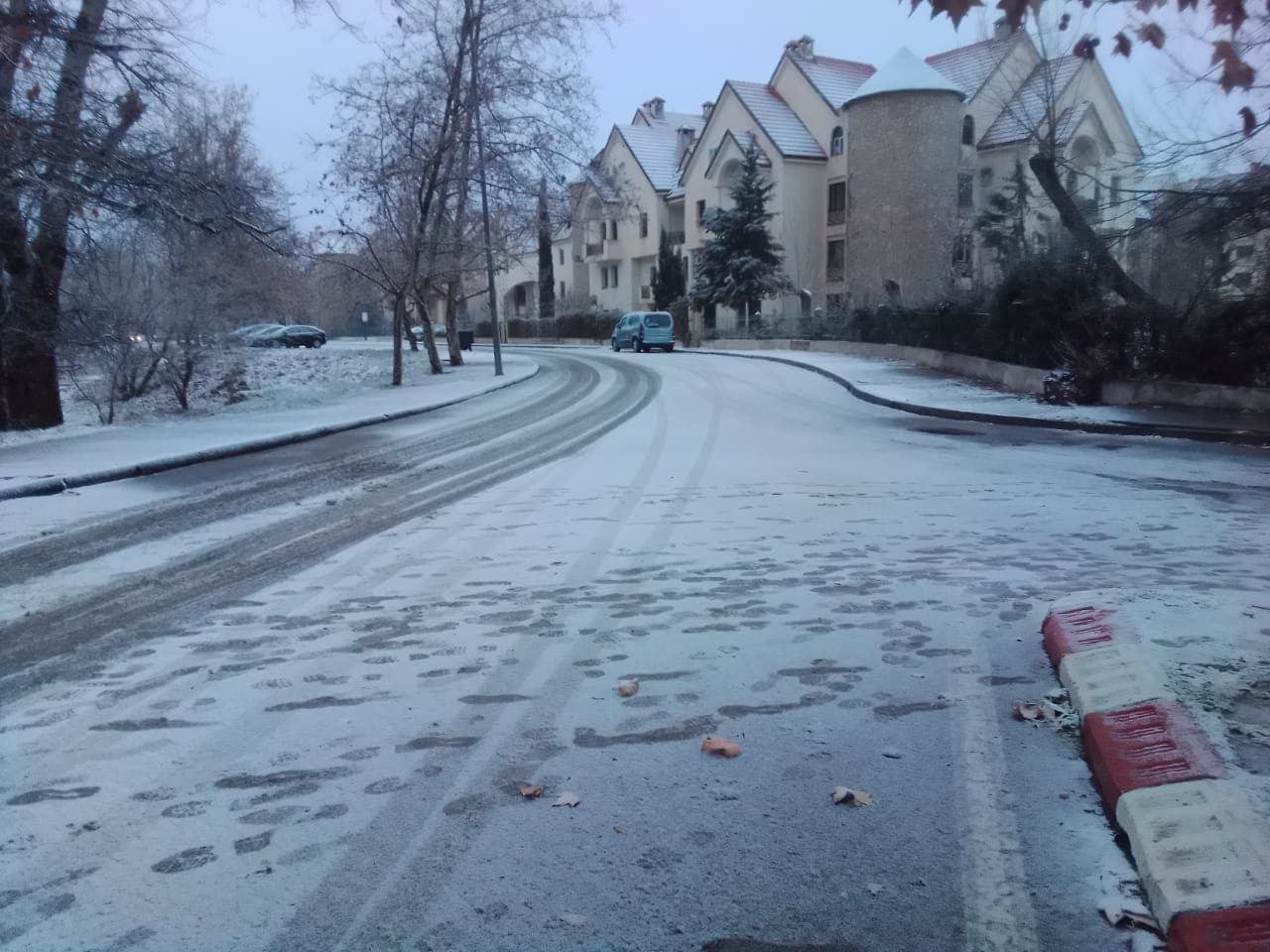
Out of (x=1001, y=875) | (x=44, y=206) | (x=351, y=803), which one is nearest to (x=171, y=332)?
(x=44, y=206)

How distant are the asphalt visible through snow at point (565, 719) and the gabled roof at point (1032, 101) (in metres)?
15.0

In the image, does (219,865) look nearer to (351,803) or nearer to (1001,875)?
(351,803)

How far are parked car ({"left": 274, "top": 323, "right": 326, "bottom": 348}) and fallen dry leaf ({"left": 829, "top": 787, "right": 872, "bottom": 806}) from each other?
50.9 metres

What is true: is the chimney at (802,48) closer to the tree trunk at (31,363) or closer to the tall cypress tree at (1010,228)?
the tall cypress tree at (1010,228)

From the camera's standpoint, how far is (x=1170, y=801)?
3123 millimetres

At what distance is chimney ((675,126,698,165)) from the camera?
59.1 meters

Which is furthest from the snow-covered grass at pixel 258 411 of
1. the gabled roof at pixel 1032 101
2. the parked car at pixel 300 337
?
the gabled roof at pixel 1032 101

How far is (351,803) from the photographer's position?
134 inches

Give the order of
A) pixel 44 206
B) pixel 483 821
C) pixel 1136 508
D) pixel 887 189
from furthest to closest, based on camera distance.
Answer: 1. pixel 887 189
2. pixel 44 206
3. pixel 1136 508
4. pixel 483 821

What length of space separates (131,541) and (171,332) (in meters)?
16.0

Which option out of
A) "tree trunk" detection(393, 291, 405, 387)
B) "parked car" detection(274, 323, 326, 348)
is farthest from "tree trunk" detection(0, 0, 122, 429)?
"parked car" detection(274, 323, 326, 348)

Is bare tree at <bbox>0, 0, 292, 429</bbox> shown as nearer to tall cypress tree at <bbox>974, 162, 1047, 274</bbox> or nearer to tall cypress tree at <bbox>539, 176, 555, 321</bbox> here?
tall cypress tree at <bbox>974, 162, 1047, 274</bbox>

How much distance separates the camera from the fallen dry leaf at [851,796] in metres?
3.39

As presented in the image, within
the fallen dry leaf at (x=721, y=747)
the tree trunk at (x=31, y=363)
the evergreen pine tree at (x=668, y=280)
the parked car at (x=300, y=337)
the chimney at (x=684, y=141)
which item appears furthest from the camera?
the chimney at (x=684, y=141)
